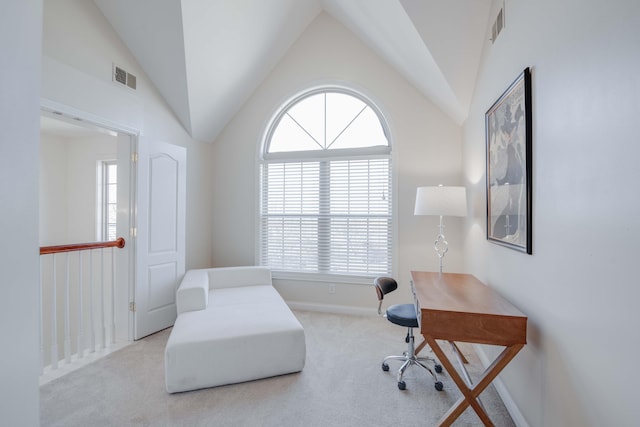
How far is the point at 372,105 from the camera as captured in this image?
3.74 m

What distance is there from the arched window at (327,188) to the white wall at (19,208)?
293cm

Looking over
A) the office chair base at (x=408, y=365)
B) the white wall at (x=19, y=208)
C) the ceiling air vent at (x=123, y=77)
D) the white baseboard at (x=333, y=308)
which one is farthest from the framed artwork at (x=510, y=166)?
the ceiling air vent at (x=123, y=77)

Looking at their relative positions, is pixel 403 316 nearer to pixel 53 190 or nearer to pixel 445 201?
pixel 445 201

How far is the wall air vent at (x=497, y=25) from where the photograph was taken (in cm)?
208

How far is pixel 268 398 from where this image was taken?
201cm

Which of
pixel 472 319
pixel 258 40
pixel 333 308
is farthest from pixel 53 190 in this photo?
pixel 472 319

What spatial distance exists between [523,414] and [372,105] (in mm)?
3300

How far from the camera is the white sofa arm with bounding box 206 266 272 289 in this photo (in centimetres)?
339

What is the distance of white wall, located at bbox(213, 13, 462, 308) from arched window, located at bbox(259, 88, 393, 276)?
16cm

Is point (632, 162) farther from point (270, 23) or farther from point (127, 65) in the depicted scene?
point (127, 65)

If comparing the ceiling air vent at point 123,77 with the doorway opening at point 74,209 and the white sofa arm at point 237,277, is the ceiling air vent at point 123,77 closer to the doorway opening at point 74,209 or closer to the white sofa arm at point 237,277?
the doorway opening at point 74,209

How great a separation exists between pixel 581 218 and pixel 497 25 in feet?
5.69

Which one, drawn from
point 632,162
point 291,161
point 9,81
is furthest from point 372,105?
point 9,81

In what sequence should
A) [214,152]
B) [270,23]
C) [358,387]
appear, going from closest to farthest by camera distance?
1. [358,387]
2. [270,23]
3. [214,152]
